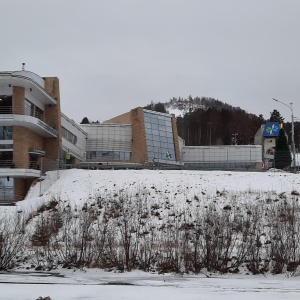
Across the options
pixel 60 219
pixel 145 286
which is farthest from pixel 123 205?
pixel 145 286

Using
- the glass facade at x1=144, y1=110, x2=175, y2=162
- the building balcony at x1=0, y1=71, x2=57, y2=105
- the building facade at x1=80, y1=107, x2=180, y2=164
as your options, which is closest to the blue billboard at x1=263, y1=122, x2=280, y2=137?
the glass facade at x1=144, y1=110, x2=175, y2=162

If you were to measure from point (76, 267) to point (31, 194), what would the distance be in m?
20.3

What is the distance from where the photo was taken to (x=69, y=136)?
2156 inches

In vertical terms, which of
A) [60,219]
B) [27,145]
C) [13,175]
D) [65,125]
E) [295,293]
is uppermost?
[65,125]

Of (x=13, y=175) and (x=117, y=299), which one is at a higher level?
(x=13, y=175)

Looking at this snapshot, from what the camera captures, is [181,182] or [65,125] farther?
[65,125]

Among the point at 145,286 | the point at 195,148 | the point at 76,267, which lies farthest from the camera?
the point at 195,148

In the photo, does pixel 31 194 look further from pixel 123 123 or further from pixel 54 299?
pixel 123 123

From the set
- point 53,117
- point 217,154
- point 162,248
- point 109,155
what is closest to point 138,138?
point 109,155

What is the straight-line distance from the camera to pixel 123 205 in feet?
78.2

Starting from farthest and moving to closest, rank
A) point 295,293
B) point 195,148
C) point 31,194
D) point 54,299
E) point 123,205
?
point 195,148 → point 31,194 → point 123,205 → point 295,293 → point 54,299

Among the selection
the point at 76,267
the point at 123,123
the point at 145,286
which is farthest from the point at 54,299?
the point at 123,123

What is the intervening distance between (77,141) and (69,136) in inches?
208

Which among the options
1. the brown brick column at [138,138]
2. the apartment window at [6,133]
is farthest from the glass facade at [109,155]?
the apartment window at [6,133]
